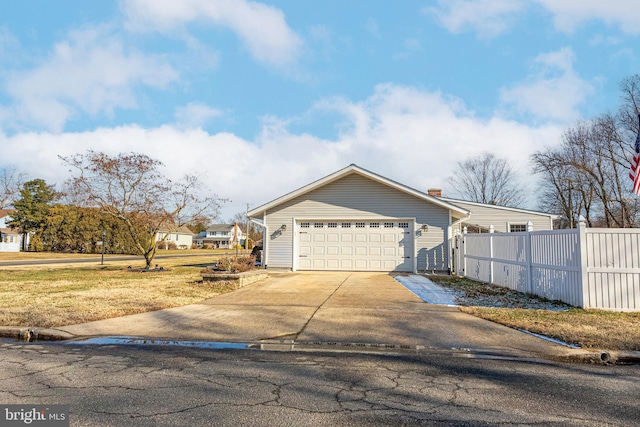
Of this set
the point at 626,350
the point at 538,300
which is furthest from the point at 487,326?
the point at 538,300

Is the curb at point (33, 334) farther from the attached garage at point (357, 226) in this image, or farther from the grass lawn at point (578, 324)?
the attached garage at point (357, 226)

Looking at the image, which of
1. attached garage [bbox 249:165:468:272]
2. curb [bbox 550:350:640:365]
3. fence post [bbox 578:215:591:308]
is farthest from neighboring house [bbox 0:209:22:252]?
curb [bbox 550:350:640:365]

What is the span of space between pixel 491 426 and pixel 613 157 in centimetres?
3600

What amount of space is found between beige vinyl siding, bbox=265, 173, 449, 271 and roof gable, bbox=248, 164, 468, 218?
23 centimetres

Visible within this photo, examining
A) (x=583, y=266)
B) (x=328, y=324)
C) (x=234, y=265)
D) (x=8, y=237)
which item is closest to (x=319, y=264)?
(x=234, y=265)

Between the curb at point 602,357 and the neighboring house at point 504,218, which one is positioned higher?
the neighboring house at point 504,218

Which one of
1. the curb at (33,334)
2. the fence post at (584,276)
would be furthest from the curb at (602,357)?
the curb at (33,334)

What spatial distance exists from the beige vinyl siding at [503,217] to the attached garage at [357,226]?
6.80 m

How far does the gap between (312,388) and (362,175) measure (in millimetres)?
14711

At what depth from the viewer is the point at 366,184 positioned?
729 inches

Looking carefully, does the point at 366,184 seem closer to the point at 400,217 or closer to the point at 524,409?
the point at 400,217

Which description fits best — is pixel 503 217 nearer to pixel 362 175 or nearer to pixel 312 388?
pixel 362 175

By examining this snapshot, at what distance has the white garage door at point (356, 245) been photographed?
59.6 feet

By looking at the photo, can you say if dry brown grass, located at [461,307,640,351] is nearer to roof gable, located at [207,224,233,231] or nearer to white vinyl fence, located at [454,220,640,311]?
white vinyl fence, located at [454,220,640,311]
